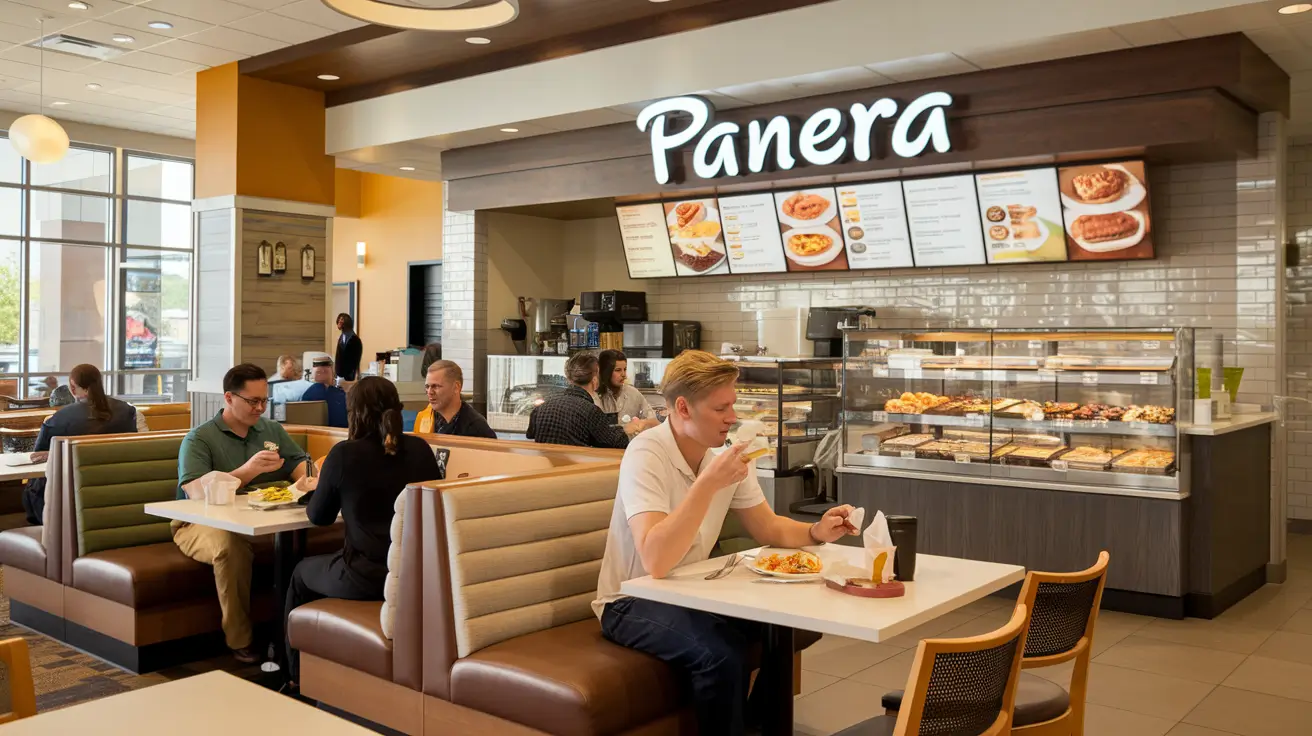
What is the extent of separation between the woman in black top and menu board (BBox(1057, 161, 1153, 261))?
456cm

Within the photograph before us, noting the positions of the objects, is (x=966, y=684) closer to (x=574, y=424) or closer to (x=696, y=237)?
(x=574, y=424)

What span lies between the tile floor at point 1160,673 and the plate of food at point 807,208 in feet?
10.1

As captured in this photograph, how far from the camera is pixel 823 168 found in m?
A: 6.85

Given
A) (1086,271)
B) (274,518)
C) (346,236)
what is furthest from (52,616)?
(346,236)

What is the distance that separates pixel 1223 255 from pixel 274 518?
18.5 ft

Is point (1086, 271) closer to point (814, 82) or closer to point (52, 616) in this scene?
point (814, 82)

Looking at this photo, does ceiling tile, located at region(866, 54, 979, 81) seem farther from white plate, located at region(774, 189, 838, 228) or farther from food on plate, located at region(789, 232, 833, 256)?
food on plate, located at region(789, 232, 833, 256)

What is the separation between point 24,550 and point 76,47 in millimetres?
5240

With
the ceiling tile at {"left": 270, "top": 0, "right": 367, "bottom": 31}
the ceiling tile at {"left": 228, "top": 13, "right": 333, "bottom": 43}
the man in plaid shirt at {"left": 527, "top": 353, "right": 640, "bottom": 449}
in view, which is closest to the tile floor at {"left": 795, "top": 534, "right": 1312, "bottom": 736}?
the man in plaid shirt at {"left": 527, "top": 353, "right": 640, "bottom": 449}

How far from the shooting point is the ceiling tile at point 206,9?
7.30 metres

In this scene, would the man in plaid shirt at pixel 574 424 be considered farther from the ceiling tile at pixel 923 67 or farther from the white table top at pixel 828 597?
the ceiling tile at pixel 923 67

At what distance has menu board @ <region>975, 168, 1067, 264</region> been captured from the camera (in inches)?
258

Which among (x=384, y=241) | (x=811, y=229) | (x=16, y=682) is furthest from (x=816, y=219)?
(x=384, y=241)

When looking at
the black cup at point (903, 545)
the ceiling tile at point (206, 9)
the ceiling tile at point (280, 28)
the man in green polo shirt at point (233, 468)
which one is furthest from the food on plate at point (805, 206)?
the black cup at point (903, 545)
